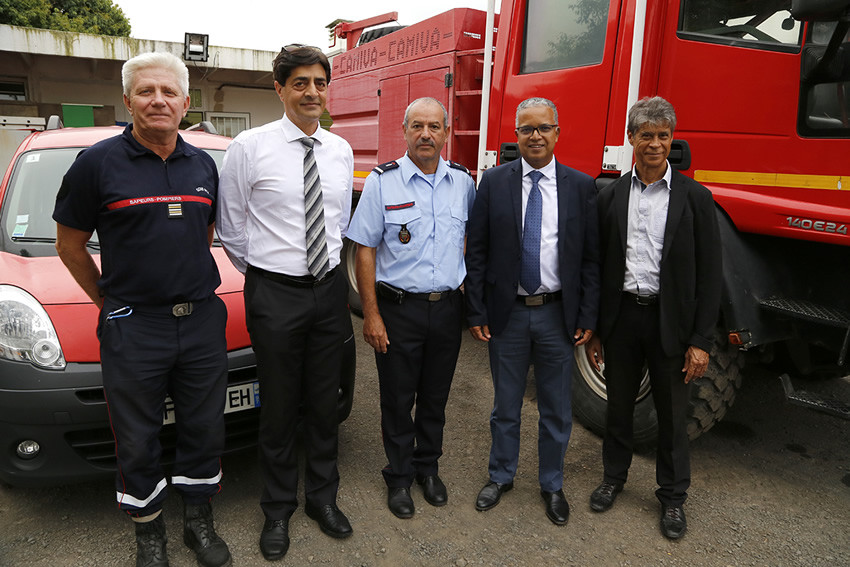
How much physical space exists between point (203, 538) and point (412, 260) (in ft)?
4.41

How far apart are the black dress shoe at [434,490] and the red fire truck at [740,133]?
1.04m

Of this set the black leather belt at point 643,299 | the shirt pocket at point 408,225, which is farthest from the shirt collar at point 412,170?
the black leather belt at point 643,299

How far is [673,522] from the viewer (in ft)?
A: 8.44

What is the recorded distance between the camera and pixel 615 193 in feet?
8.49

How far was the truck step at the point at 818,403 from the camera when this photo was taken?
256cm

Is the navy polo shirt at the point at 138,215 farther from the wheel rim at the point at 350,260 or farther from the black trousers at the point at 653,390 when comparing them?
the wheel rim at the point at 350,260

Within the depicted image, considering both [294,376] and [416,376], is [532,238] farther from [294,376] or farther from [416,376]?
[294,376]

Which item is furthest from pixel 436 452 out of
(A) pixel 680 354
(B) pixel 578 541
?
(A) pixel 680 354

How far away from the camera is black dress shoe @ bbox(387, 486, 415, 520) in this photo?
265 cm

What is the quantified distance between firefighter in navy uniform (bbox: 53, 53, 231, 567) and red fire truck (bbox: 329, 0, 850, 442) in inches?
78.2

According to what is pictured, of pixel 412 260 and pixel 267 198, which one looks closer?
pixel 267 198

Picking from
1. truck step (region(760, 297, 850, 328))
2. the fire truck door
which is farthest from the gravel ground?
the fire truck door

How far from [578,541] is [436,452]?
0.70 metres

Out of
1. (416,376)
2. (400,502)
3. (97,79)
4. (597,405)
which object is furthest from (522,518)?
(97,79)
